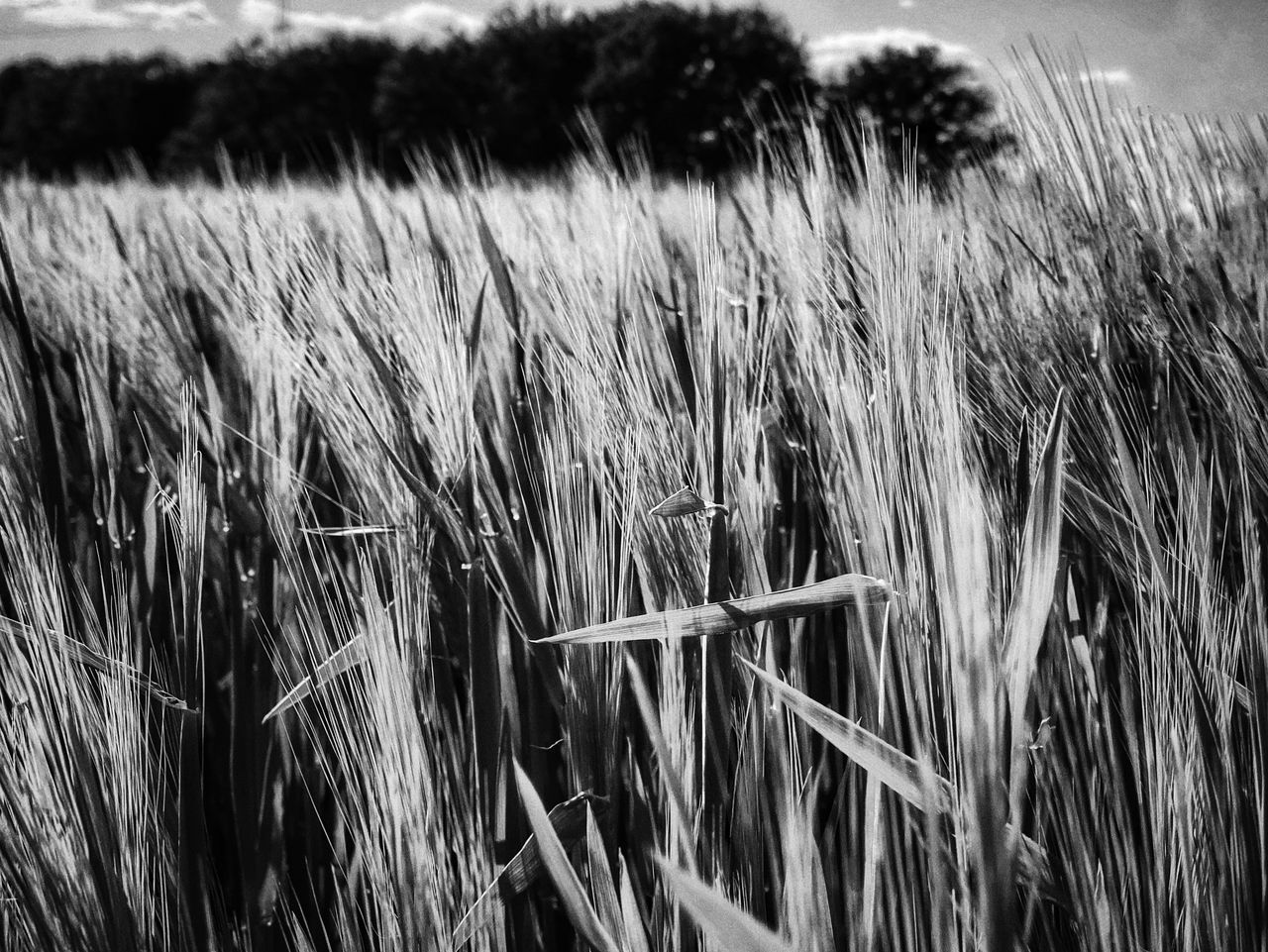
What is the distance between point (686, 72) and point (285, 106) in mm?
5010

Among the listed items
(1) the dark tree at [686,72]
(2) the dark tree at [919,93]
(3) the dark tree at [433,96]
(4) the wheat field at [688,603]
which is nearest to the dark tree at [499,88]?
(3) the dark tree at [433,96]

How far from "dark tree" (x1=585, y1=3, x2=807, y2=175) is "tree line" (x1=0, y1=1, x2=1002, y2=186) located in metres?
0.02

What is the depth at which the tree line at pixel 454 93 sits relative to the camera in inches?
357

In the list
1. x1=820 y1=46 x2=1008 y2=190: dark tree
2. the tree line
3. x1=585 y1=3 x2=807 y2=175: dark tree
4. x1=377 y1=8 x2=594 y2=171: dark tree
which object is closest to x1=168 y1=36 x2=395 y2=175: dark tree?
the tree line

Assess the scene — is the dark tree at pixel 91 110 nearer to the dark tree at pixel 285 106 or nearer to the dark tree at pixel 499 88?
the dark tree at pixel 285 106

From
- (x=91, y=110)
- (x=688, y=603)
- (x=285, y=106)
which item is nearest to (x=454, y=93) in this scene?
(x=285, y=106)

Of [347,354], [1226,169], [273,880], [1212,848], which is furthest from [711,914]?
[1226,169]

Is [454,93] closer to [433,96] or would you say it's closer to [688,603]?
[433,96]

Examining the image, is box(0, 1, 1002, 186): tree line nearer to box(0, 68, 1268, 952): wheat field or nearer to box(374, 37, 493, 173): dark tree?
box(374, 37, 493, 173): dark tree

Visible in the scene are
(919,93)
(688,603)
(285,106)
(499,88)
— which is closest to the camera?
(688,603)

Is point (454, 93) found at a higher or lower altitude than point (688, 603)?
higher

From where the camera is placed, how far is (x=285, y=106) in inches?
415

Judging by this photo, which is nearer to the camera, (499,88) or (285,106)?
(499,88)

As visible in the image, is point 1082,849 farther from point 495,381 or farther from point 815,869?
point 495,381
